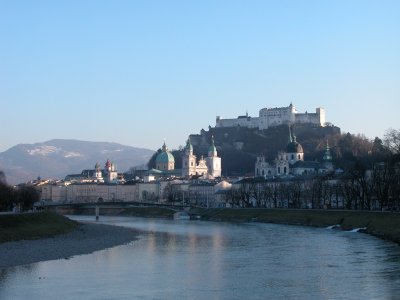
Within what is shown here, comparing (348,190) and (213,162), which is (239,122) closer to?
(213,162)

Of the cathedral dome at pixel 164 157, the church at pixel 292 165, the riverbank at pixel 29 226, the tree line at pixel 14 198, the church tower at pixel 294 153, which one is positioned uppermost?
the cathedral dome at pixel 164 157

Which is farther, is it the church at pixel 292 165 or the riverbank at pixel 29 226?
the church at pixel 292 165

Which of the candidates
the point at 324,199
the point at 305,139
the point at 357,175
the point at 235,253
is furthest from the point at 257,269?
the point at 305,139

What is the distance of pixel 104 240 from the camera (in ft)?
167

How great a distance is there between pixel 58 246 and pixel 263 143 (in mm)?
129636

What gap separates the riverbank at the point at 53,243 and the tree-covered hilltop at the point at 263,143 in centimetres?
8873

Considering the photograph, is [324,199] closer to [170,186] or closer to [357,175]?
[357,175]

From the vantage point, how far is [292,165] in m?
139

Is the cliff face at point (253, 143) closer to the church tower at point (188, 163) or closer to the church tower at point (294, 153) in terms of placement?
the church tower at point (188, 163)

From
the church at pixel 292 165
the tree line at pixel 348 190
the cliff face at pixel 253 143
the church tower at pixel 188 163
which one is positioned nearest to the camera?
the tree line at pixel 348 190

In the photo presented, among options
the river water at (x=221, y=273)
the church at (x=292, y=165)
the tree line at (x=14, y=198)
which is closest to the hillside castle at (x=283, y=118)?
the church at (x=292, y=165)

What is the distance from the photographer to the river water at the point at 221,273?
27031 mm

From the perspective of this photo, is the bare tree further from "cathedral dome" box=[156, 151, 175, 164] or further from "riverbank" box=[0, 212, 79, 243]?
"cathedral dome" box=[156, 151, 175, 164]

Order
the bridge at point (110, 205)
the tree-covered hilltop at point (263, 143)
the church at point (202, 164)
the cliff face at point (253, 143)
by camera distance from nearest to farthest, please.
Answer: the bridge at point (110, 205) → the tree-covered hilltop at point (263, 143) → the cliff face at point (253, 143) → the church at point (202, 164)
